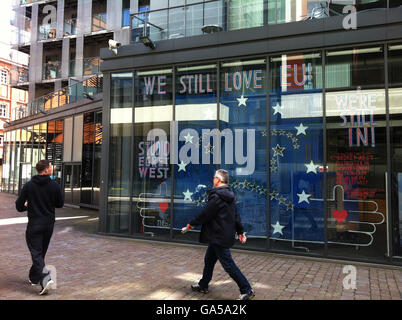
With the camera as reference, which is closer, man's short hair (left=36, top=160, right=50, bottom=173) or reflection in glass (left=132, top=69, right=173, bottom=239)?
man's short hair (left=36, top=160, right=50, bottom=173)

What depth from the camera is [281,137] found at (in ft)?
26.9

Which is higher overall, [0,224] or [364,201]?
[364,201]

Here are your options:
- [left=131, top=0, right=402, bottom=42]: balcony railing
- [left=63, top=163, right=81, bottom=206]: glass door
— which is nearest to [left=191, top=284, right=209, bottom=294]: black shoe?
[left=131, top=0, right=402, bottom=42]: balcony railing

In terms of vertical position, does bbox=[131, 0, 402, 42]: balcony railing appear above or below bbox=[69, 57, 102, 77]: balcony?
below

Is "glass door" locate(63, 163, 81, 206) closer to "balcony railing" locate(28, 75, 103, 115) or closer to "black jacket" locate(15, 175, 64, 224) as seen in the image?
"balcony railing" locate(28, 75, 103, 115)

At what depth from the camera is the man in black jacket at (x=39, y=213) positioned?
516 centimetres

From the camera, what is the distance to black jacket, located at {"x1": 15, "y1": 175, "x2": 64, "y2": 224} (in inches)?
205

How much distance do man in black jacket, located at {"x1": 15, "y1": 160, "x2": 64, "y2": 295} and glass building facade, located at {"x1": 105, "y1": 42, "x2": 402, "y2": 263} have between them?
416 centimetres

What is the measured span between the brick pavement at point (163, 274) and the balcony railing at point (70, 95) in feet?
31.0

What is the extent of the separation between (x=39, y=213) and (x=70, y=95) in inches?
602
